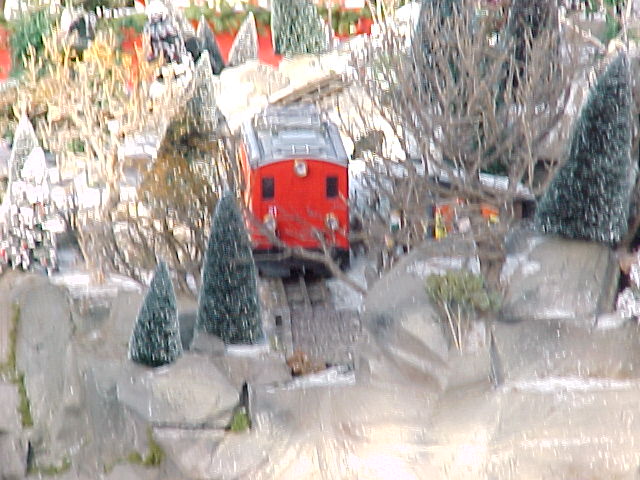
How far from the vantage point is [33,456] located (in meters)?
16.2

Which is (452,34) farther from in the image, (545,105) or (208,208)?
(208,208)

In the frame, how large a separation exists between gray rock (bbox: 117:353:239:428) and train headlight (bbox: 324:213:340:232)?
16.3 ft

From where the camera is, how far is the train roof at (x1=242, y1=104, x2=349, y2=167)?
2009 centimetres

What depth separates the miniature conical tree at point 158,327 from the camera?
51.6 ft

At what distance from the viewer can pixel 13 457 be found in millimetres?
16109

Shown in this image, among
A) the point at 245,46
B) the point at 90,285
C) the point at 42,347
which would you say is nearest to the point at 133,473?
the point at 42,347

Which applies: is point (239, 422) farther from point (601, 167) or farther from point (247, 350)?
point (601, 167)

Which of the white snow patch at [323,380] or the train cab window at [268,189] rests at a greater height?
the train cab window at [268,189]

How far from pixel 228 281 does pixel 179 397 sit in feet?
6.42

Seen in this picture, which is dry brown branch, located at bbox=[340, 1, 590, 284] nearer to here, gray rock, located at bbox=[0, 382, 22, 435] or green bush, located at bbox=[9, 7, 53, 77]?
gray rock, located at bbox=[0, 382, 22, 435]

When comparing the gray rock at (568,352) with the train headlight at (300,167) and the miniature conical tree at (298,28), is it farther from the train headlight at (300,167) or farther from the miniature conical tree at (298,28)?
the miniature conical tree at (298,28)

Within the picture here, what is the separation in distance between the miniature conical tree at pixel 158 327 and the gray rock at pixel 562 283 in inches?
205

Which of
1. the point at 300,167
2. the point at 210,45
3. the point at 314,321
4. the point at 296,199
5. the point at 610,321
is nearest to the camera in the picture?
the point at 610,321

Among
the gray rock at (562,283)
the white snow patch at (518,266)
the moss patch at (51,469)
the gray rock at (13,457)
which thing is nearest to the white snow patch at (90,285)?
the gray rock at (13,457)
